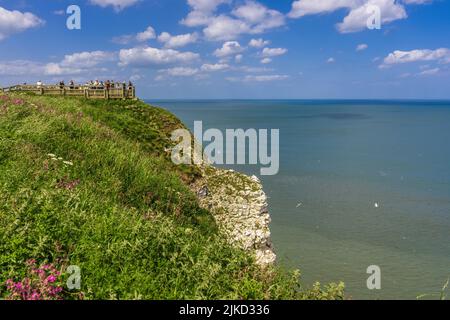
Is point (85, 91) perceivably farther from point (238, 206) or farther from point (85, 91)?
point (238, 206)

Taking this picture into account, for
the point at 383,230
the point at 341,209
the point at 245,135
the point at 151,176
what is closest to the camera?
the point at 151,176

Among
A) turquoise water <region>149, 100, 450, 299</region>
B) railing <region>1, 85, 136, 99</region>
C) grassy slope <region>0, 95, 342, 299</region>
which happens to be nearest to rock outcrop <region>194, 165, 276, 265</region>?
turquoise water <region>149, 100, 450, 299</region>

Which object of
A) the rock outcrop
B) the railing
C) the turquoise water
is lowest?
the turquoise water

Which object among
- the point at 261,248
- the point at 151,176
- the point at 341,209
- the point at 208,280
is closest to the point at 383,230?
the point at 341,209

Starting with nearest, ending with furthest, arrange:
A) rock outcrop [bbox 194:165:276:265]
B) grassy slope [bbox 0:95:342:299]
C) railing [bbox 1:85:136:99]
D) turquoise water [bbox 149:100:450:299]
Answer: grassy slope [bbox 0:95:342:299] < rock outcrop [bbox 194:165:276:265] < turquoise water [bbox 149:100:450:299] < railing [bbox 1:85:136:99]

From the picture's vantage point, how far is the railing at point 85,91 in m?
37.4

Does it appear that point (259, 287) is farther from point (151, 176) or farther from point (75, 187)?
point (151, 176)

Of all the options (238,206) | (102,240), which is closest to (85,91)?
(238,206)

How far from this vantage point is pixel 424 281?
26281 millimetres

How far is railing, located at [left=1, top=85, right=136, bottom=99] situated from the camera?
123 ft

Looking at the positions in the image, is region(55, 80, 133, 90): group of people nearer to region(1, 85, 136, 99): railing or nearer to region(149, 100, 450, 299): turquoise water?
region(1, 85, 136, 99): railing

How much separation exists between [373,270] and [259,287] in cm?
2349
